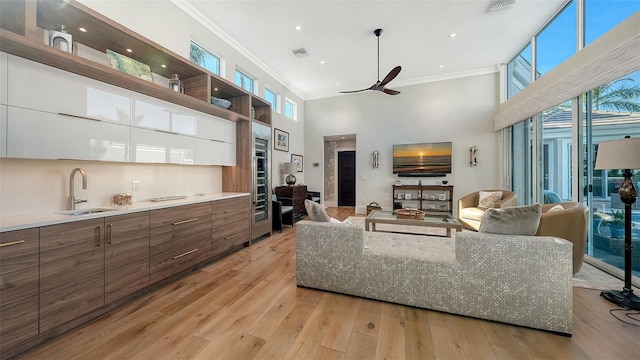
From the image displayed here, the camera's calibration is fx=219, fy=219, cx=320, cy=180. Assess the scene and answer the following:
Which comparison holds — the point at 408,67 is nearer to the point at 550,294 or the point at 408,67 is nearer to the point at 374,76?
the point at 374,76

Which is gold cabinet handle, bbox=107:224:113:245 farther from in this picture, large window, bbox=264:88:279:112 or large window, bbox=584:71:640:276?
large window, bbox=584:71:640:276

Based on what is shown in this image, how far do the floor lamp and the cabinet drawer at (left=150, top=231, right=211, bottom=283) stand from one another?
4078 millimetres

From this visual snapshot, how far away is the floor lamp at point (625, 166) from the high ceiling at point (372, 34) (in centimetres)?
274

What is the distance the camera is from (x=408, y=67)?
17.4ft

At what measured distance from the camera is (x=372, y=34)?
397 cm

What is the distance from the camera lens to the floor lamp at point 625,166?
5.71 ft

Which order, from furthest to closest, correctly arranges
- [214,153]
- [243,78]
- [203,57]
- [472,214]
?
[243,78] → [472,214] → [203,57] → [214,153]

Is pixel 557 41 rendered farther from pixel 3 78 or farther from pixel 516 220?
pixel 3 78

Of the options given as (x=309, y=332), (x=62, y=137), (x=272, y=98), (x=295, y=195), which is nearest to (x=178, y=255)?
(x=62, y=137)

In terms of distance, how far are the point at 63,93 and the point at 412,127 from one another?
6372mm

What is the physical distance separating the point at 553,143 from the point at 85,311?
611 cm

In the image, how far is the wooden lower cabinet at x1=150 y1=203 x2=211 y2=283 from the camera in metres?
2.17

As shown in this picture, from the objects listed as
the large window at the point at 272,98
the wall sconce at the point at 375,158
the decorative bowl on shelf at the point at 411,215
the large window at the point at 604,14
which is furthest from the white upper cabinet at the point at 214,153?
the large window at the point at 604,14

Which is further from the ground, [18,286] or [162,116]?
[162,116]
